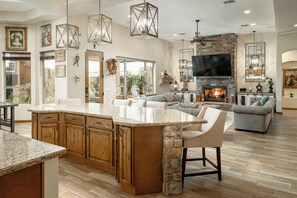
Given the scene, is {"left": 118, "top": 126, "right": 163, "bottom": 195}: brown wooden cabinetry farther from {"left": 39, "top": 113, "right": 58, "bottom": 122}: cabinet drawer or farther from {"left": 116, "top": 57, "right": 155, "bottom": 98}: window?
{"left": 116, "top": 57, "right": 155, "bottom": 98}: window

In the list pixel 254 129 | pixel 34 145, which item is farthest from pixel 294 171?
pixel 34 145

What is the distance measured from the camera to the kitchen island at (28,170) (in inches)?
43.7

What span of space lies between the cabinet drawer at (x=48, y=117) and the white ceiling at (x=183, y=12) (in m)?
2.90

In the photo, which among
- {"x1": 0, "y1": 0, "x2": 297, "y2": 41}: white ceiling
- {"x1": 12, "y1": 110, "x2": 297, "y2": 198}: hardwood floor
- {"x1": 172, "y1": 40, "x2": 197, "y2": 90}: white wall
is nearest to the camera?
{"x1": 12, "y1": 110, "x2": 297, "y2": 198}: hardwood floor

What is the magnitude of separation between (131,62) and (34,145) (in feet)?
27.3

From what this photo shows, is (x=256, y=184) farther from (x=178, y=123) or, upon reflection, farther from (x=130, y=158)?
(x=130, y=158)

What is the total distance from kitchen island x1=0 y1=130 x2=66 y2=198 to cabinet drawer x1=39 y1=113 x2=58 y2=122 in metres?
2.39

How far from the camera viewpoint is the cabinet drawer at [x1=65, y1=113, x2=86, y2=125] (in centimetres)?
344

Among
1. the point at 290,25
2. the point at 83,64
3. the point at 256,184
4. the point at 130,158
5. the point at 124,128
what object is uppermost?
the point at 290,25

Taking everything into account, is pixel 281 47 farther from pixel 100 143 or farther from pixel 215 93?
pixel 100 143

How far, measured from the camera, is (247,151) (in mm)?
4332

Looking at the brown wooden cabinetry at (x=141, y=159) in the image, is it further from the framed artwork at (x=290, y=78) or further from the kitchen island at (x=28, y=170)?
the framed artwork at (x=290, y=78)

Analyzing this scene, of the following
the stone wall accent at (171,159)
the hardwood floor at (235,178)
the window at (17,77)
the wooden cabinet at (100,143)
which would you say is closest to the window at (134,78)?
the window at (17,77)

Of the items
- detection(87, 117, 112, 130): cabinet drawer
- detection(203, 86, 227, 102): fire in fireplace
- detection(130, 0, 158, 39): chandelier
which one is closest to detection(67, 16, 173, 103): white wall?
detection(203, 86, 227, 102): fire in fireplace
